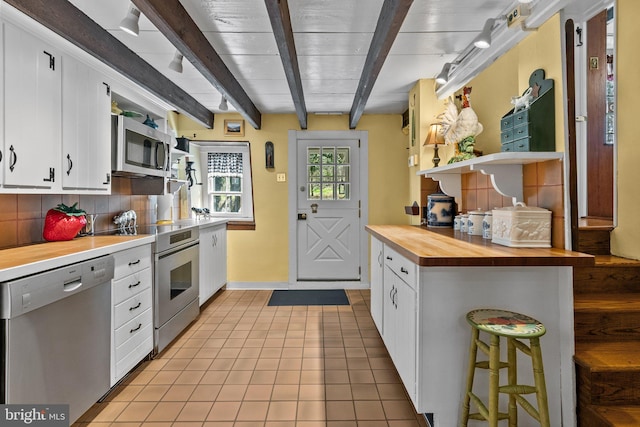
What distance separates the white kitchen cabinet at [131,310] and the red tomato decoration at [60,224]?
428 mm

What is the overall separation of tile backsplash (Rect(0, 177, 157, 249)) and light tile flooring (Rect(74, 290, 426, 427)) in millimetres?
1114

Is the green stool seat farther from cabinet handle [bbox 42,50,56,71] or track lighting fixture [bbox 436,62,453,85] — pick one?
cabinet handle [bbox 42,50,56,71]

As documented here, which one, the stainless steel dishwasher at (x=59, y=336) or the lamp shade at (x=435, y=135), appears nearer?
the stainless steel dishwasher at (x=59, y=336)

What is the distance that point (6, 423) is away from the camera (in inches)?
58.8

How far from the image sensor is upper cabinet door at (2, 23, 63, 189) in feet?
6.14

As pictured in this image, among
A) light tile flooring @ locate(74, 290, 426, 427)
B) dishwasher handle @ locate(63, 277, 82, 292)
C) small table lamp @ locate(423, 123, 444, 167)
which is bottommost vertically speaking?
light tile flooring @ locate(74, 290, 426, 427)

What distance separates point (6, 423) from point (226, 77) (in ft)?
8.92

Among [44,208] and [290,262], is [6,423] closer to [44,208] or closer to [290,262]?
[44,208]

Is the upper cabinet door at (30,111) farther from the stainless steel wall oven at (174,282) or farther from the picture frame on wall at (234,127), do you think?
the picture frame on wall at (234,127)

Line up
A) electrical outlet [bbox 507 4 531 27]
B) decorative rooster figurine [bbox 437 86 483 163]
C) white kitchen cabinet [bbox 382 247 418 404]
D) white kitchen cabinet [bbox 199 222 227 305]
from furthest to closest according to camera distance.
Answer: white kitchen cabinet [bbox 199 222 227 305] → decorative rooster figurine [bbox 437 86 483 163] → electrical outlet [bbox 507 4 531 27] → white kitchen cabinet [bbox 382 247 418 404]

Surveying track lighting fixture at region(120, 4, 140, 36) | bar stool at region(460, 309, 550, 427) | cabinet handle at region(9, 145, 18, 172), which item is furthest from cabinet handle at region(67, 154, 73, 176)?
bar stool at region(460, 309, 550, 427)

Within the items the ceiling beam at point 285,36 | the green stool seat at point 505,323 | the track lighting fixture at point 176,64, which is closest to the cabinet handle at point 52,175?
the track lighting fixture at point 176,64

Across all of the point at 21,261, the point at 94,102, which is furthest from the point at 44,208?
the point at 21,261

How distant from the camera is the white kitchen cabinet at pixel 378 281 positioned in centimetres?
276
